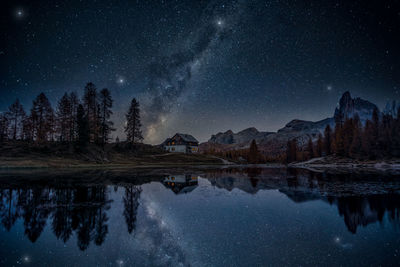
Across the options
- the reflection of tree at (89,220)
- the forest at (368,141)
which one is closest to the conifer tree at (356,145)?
the forest at (368,141)

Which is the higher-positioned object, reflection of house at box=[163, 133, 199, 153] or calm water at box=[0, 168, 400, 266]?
reflection of house at box=[163, 133, 199, 153]

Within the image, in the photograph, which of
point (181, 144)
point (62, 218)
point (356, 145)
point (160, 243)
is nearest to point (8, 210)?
point (62, 218)

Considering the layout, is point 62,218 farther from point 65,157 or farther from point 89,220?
point 65,157

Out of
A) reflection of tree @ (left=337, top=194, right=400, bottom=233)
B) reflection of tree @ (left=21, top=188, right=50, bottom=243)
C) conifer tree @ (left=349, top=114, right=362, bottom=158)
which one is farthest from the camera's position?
conifer tree @ (left=349, top=114, right=362, bottom=158)

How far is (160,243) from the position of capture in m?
7.14

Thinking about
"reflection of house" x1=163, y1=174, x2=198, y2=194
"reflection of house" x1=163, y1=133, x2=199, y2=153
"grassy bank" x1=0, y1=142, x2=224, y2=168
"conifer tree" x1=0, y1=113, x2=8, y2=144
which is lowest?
"reflection of house" x1=163, y1=174, x2=198, y2=194

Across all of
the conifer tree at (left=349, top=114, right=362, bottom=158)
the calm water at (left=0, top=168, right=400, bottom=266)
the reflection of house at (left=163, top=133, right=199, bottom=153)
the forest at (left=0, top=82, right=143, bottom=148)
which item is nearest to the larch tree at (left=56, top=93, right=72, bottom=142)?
the forest at (left=0, top=82, right=143, bottom=148)

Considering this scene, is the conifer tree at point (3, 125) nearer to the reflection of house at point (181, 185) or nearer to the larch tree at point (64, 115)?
the larch tree at point (64, 115)

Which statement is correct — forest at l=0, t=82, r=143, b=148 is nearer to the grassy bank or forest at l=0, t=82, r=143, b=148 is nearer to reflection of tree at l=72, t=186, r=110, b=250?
the grassy bank

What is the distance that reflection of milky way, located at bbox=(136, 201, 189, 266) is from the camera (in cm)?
606

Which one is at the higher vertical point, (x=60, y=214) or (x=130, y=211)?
(x=60, y=214)

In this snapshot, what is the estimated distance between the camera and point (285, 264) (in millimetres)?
5734

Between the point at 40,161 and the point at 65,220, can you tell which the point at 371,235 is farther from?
the point at 40,161

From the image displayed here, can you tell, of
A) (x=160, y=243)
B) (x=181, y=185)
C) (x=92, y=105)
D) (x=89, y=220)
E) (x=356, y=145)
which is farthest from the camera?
(x=356, y=145)
